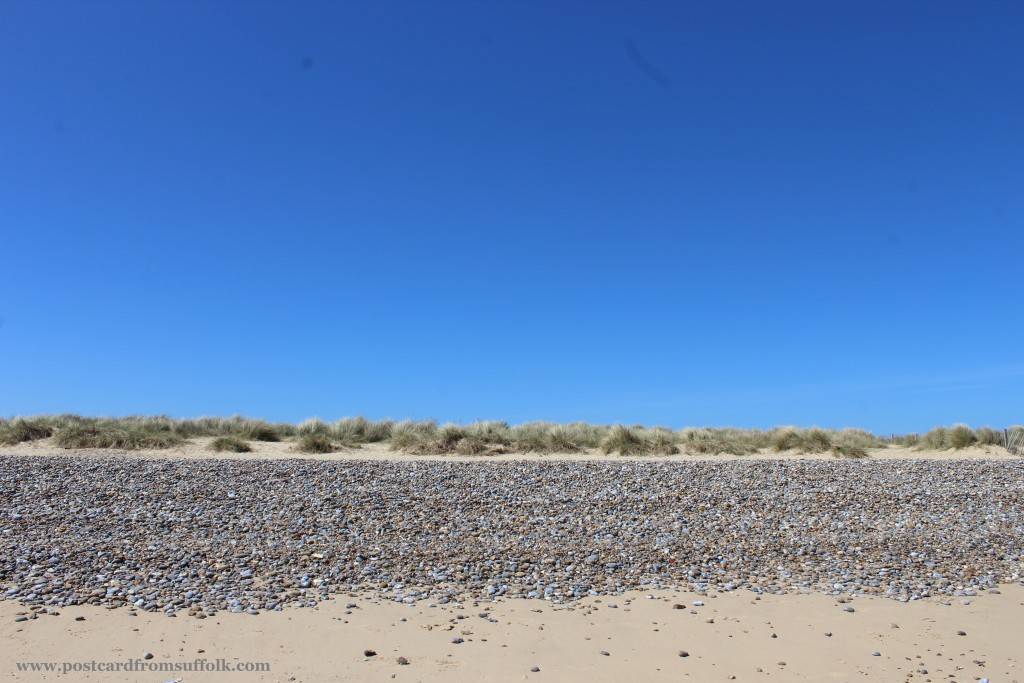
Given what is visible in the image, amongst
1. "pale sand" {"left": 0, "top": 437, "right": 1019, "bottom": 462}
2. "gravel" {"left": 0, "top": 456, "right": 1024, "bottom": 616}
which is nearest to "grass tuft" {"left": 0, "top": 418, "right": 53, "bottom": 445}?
"pale sand" {"left": 0, "top": 437, "right": 1019, "bottom": 462}

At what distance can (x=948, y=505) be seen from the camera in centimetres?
1195

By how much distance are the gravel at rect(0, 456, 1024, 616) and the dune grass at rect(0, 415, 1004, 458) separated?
11.6 feet

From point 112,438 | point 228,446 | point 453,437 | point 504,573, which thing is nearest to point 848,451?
point 453,437

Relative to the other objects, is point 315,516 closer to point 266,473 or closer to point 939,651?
point 266,473

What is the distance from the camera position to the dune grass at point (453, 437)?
17.9 metres

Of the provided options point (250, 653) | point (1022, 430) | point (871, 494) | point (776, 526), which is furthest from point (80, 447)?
point (1022, 430)

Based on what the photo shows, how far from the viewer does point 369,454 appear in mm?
17703

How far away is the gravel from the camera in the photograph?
27.6 feet

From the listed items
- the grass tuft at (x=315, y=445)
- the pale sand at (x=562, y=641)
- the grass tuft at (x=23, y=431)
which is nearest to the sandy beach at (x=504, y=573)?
the pale sand at (x=562, y=641)

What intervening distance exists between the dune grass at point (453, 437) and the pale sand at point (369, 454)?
287 mm

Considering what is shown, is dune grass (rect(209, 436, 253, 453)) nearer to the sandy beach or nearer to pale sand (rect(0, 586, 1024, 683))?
the sandy beach

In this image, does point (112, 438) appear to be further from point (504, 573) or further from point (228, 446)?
point (504, 573)

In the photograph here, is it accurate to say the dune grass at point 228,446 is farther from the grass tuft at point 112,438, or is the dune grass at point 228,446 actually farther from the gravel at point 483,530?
the gravel at point 483,530

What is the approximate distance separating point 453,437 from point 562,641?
11.8m
